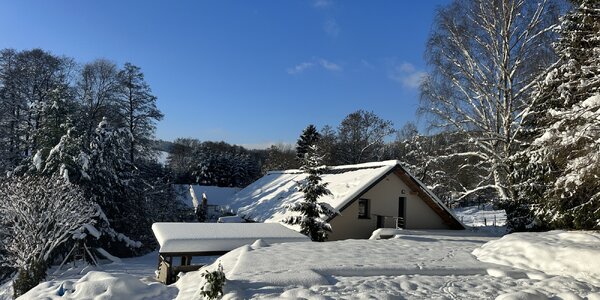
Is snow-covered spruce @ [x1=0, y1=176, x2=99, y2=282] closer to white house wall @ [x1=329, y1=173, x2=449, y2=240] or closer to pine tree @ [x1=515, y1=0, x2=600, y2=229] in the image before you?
white house wall @ [x1=329, y1=173, x2=449, y2=240]

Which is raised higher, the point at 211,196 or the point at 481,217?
the point at 211,196

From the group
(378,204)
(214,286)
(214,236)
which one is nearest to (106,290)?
(214,286)

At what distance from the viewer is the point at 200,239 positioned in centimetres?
1252

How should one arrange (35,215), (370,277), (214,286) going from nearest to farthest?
(214,286) < (370,277) < (35,215)

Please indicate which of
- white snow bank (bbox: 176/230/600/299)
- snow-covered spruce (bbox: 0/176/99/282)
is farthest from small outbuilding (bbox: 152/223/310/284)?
snow-covered spruce (bbox: 0/176/99/282)

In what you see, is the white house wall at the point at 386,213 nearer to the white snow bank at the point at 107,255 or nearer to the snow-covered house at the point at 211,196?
the white snow bank at the point at 107,255

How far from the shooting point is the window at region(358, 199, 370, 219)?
18064mm

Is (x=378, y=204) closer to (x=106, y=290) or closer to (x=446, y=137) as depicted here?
(x=446, y=137)

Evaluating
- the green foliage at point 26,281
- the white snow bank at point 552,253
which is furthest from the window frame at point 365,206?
the green foliage at point 26,281

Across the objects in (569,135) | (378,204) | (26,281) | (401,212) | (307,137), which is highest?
(307,137)

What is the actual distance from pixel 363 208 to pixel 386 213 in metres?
1.06

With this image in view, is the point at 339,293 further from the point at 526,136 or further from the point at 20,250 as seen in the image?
the point at 20,250

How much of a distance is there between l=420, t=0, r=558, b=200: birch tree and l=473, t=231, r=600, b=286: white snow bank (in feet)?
19.6

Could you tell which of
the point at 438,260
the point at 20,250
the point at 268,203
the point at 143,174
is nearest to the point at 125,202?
the point at 143,174
